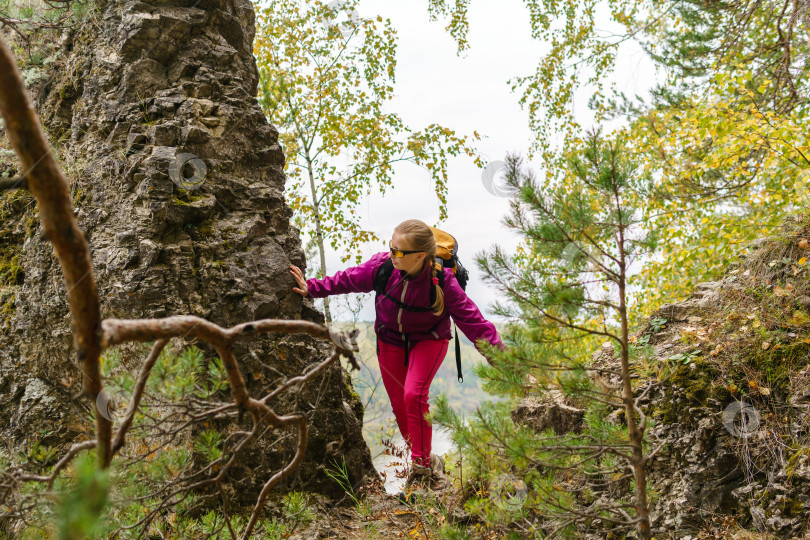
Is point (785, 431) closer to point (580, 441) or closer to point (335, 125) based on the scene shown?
point (580, 441)

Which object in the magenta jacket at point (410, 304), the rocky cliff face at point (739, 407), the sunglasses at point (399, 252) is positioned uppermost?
the sunglasses at point (399, 252)

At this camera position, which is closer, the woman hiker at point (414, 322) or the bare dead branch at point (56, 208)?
the bare dead branch at point (56, 208)

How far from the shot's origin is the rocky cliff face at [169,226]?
4.08m

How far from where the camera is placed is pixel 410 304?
173 inches

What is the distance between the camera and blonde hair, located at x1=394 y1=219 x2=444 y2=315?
4.14 m

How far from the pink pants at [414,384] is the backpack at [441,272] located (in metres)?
0.13

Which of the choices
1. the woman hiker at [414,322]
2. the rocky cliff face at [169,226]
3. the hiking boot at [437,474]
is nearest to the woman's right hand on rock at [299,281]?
the woman hiker at [414,322]

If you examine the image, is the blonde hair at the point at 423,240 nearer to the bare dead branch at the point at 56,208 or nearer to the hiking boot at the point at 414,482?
the hiking boot at the point at 414,482

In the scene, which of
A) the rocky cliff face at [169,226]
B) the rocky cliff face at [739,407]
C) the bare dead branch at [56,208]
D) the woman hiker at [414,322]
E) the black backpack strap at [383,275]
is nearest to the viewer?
the bare dead branch at [56,208]

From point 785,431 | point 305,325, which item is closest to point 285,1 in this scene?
point 305,325

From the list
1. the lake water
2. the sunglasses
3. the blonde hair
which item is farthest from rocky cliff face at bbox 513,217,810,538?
the sunglasses

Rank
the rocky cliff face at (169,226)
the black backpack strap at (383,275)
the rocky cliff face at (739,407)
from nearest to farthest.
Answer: the rocky cliff face at (739,407) < the rocky cliff face at (169,226) < the black backpack strap at (383,275)

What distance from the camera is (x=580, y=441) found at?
3.13 meters

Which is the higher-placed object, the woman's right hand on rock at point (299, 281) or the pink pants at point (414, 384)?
the woman's right hand on rock at point (299, 281)
